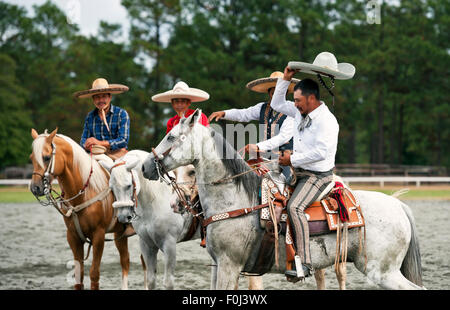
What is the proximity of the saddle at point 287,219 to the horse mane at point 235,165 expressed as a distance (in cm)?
11

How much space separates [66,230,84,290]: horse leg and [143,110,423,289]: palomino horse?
8.36 feet

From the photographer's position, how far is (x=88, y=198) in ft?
21.6

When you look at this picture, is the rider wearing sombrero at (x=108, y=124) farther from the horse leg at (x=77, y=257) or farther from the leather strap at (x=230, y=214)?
the leather strap at (x=230, y=214)

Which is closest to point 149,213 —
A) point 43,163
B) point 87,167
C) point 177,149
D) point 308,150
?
point 87,167

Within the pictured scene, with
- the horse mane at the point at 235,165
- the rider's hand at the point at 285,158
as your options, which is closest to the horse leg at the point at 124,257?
the horse mane at the point at 235,165

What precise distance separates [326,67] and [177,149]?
163 centimetres

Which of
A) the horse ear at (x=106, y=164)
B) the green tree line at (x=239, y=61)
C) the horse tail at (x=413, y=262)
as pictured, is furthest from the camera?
the green tree line at (x=239, y=61)

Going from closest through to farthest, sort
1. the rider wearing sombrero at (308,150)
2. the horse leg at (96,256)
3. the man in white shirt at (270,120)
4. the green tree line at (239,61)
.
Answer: the rider wearing sombrero at (308,150) → the man in white shirt at (270,120) → the horse leg at (96,256) → the green tree line at (239,61)

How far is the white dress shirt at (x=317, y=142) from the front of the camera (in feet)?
14.7

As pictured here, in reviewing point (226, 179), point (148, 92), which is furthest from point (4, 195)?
point (226, 179)

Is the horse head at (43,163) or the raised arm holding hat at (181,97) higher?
the raised arm holding hat at (181,97)

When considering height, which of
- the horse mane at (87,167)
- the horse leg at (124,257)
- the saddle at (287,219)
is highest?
the horse mane at (87,167)

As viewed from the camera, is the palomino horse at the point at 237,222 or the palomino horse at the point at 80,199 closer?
the palomino horse at the point at 237,222

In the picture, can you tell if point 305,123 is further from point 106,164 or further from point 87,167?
point 87,167
